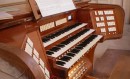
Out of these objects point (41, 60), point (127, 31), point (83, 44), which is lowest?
point (127, 31)

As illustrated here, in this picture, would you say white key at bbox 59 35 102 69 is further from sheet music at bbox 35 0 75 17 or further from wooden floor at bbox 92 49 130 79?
sheet music at bbox 35 0 75 17

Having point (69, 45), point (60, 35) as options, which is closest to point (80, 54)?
point (69, 45)

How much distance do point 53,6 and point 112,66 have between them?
1.60m

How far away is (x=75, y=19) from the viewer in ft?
9.22

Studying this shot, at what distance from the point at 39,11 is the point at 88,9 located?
1058mm

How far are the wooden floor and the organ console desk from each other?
0.78 feet

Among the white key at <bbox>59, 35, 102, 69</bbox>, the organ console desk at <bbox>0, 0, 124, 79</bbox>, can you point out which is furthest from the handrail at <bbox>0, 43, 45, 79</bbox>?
the white key at <bbox>59, 35, 102, 69</bbox>

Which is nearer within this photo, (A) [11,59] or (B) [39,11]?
(A) [11,59]

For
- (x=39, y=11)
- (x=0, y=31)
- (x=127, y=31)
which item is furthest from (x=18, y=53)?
(x=127, y=31)

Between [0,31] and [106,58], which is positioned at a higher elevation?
[0,31]

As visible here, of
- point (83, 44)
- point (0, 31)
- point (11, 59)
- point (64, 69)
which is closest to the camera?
point (11, 59)

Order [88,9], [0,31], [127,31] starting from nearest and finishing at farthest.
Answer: [0,31]
[88,9]
[127,31]

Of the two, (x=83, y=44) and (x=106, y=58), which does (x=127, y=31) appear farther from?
(x=83, y=44)

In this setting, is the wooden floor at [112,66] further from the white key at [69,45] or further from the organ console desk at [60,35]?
the white key at [69,45]
